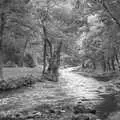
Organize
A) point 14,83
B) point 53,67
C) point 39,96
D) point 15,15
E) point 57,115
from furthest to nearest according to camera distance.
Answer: point 53,67 → point 14,83 → point 15,15 → point 39,96 → point 57,115

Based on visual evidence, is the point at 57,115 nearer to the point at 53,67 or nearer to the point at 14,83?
the point at 14,83

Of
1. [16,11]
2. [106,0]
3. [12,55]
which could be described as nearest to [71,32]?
[16,11]

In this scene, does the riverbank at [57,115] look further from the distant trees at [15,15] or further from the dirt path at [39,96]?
the distant trees at [15,15]

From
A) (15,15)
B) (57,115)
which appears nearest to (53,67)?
(15,15)

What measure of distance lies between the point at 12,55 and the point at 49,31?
19007mm

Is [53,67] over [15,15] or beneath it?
beneath

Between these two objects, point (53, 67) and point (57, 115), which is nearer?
point (57, 115)

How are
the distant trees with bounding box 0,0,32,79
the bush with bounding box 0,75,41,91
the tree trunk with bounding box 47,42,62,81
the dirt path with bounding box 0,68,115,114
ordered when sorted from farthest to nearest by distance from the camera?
1. the tree trunk with bounding box 47,42,62,81
2. the bush with bounding box 0,75,41,91
3. the distant trees with bounding box 0,0,32,79
4. the dirt path with bounding box 0,68,115,114

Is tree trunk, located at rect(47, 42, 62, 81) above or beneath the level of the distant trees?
beneath

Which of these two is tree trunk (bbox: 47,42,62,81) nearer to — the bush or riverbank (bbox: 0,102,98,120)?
the bush

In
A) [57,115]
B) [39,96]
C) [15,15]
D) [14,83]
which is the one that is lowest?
[39,96]

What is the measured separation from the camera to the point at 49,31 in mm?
32656

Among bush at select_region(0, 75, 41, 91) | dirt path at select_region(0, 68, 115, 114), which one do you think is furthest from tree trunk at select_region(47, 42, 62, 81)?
dirt path at select_region(0, 68, 115, 114)

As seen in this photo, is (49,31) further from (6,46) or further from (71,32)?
(6,46)
